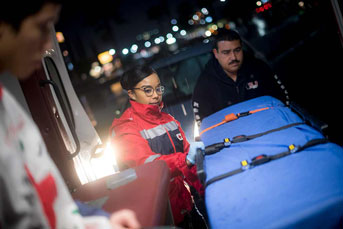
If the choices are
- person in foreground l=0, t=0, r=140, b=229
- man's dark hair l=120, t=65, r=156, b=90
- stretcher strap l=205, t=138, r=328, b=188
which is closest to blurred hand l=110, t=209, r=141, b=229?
person in foreground l=0, t=0, r=140, b=229

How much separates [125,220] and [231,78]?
249cm

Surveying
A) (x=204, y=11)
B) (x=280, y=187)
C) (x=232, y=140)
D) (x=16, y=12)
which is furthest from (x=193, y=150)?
(x=204, y=11)

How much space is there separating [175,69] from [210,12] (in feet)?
4.77

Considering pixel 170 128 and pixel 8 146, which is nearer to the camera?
pixel 8 146

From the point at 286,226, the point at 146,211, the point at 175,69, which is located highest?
the point at 175,69

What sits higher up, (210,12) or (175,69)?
(210,12)

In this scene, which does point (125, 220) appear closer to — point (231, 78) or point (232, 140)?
point (232, 140)

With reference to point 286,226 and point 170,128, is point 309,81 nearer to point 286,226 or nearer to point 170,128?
point 170,128

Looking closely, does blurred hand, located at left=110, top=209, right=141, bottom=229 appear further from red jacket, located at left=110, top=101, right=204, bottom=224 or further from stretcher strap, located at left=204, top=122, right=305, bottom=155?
stretcher strap, located at left=204, top=122, right=305, bottom=155

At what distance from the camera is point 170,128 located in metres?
2.39

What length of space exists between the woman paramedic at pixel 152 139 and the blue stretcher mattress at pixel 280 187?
377mm

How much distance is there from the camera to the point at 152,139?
2.25 meters

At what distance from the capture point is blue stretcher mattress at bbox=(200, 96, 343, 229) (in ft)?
3.95

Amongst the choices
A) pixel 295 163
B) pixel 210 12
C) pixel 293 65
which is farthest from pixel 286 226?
pixel 293 65
